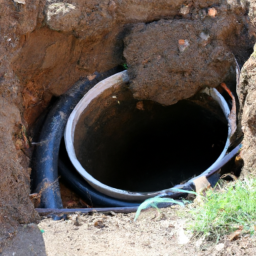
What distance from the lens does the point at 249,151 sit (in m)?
2.79

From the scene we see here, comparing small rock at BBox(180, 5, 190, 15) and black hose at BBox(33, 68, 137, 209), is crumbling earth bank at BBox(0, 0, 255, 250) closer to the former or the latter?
small rock at BBox(180, 5, 190, 15)

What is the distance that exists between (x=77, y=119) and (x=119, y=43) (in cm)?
110

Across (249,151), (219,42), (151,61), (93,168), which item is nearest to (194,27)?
(219,42)

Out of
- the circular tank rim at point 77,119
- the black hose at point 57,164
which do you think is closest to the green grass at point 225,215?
the black hose at point 57,164

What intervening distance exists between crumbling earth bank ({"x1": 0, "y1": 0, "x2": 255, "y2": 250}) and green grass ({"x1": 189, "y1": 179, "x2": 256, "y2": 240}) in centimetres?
195

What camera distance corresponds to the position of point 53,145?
3557 millimetres

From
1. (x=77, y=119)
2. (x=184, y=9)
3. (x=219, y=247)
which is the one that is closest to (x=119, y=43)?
(x=184, y=9)

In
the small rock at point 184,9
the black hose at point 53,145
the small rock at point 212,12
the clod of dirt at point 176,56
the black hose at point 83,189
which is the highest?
the small rock at point 184,9

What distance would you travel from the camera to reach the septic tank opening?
13.8 ft

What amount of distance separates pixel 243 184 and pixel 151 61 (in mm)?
2017

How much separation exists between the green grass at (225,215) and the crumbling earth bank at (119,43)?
1946 millimetres

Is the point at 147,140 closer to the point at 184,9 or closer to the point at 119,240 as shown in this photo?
the point at 184,9

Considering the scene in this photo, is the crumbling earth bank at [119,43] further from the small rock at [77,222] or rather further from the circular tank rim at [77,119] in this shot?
the small rock at [77,222]

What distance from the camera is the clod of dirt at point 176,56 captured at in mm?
3865
